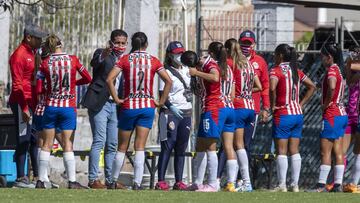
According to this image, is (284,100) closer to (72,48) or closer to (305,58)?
(305,58)

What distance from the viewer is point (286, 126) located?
59.4ft

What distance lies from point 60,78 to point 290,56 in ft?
10.4

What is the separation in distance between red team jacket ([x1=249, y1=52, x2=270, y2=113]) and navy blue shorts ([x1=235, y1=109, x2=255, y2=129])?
2.14 ft

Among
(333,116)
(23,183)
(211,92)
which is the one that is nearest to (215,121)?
(211,92)

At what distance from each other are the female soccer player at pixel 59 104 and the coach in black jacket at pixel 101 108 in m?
0.65

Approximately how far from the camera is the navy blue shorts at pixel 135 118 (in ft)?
56.5

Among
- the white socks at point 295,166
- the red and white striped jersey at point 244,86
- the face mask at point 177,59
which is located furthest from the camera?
the face mask at point 177,59

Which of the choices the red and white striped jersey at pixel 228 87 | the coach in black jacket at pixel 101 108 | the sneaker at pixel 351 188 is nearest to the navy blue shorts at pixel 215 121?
the red and white striped jersey at pixel 228 87

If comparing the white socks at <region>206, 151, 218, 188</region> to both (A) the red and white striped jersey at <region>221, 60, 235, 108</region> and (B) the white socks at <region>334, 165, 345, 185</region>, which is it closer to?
(A) the red and white striped jersey at <region>221, 60, 235, 108</region>

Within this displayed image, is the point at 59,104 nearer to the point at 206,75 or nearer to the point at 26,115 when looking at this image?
the point at 26,115

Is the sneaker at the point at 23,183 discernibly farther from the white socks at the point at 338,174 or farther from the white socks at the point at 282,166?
the white socks at the point at 338,174

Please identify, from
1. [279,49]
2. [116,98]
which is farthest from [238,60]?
[116,98]

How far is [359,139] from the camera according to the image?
61.4 ft

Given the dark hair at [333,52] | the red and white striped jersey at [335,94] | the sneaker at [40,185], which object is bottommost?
the sneaker at [40,185]
